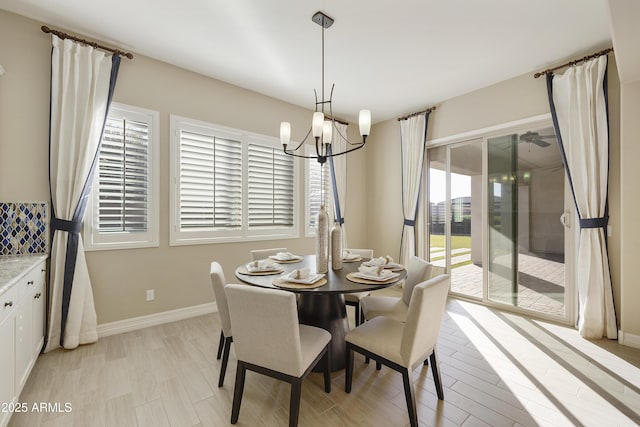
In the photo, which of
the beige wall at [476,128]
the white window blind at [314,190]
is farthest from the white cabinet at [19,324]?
the beige wall at [476,128]

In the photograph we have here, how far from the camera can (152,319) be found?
3074 mm

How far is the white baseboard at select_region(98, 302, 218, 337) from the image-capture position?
2.82 meters

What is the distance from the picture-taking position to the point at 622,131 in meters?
2.65

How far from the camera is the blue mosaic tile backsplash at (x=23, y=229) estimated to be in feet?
7.74

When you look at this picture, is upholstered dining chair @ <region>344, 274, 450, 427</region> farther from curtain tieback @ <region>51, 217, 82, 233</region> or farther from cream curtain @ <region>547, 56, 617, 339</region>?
curtain tieback @ <region>51, 217, 82, 233</region>

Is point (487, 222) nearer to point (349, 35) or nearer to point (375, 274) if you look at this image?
point (375, 274)

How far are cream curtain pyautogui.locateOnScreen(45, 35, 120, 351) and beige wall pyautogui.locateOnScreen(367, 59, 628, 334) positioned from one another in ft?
13.6

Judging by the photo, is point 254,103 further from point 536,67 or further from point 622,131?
point 622,131

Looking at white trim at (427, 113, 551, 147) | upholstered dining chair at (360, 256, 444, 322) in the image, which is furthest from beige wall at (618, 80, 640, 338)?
upholstered dining chair at (360, 256, 444, 322)

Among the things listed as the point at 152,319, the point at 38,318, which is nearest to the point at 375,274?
the point at 152,319

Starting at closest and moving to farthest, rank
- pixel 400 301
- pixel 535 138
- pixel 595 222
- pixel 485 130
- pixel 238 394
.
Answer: pixel 238 394 → pixel 400 301 → pixel 595 222 → pixel 535 138 → pixel 485 130

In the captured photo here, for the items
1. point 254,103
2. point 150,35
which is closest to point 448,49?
point 254,103

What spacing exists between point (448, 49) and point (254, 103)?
2.48m

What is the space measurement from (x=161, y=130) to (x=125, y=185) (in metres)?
0.73
